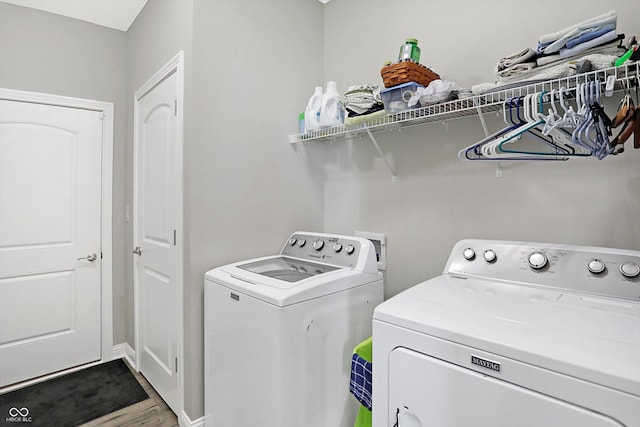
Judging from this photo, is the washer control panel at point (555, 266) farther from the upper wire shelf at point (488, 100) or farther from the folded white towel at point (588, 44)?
the folded white towel at point (588, 44)

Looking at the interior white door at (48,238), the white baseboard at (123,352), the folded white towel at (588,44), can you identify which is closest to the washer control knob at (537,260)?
the folded white towel at (588,44)

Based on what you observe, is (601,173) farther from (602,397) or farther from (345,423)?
(345,423)

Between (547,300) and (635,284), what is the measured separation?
0.27 metres

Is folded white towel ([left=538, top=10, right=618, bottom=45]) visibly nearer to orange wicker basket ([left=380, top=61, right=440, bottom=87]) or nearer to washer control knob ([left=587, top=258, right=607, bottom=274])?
orange wicker basket ([left=380, top=61, right=440, bottom=87])

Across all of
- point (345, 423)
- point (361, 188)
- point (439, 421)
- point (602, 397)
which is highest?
point (361, 188)

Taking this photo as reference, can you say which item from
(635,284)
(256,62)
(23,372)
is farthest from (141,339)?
(635,284)

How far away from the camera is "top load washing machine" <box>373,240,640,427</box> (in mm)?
707

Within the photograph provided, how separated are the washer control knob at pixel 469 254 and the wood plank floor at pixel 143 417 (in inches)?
A: 73.7

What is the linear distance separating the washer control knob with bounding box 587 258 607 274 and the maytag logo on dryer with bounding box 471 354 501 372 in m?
0.61

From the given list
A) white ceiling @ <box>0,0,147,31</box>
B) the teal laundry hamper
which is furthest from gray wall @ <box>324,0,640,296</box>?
white ceiling @ <box>0,0,147,31</box>

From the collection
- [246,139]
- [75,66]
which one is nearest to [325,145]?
[246,139]

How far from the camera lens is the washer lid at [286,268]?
1621 millimetres

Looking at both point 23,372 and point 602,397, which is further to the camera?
point 23,372

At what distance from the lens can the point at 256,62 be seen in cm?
199
